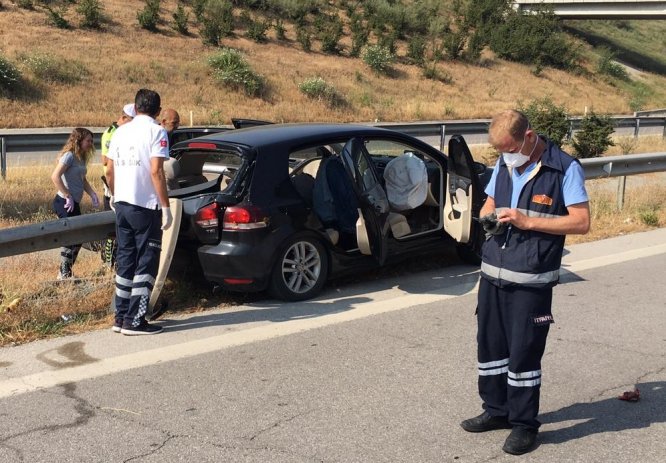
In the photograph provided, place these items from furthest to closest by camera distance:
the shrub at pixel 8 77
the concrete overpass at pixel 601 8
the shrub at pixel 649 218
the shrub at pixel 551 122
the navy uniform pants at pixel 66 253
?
the concrete overpass at pixel 601 8, the shrub at pixel 8 77, the shrub at pixel 551 122, the shrub at pixel 649 218, the navy uniform pants at pixel 66 253

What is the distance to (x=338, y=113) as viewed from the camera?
1318 inches

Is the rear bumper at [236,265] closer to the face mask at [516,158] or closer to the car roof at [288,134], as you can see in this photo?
the car roof at [288,134]

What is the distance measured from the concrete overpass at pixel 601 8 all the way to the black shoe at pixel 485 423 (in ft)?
177

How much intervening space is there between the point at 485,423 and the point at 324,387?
3.62 feet

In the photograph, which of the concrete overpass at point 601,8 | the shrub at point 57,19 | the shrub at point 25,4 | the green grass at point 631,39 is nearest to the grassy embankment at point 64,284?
the shrub at point 57,19

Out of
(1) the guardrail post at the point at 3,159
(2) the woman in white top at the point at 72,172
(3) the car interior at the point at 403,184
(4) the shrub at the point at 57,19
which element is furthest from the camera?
(4) the shrub at the point at 57,19

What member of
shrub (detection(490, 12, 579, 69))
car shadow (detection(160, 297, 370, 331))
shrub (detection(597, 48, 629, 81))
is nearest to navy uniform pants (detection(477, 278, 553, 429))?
car shadow (detection(160, 297, 370, 331))

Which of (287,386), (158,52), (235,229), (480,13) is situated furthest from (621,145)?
(480,13)

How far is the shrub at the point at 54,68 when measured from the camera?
28.6 meters

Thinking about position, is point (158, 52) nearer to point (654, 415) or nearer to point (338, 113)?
point (338, 113)

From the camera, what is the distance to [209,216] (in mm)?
6352

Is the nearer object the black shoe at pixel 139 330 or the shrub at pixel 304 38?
the black shoe at pixel 139 330

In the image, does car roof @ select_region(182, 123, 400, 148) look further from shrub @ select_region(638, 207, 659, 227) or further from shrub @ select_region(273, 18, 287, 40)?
shrub @ select_region(273, 18, 287, 40)

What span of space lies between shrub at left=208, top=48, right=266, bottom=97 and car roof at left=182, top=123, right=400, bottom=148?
2588cm
